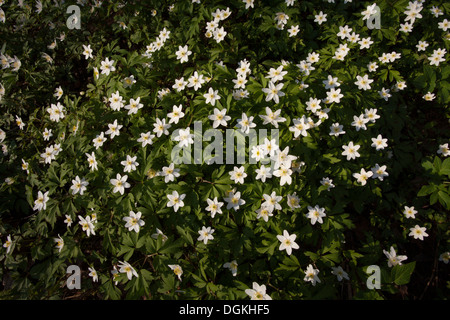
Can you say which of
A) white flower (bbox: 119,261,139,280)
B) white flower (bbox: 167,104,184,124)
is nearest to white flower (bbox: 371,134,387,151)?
white flower (bbox: 167,104,184,124)

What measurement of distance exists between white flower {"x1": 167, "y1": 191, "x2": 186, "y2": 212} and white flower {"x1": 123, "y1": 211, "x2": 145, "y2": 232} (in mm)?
296

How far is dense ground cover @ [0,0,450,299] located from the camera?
7.81ft

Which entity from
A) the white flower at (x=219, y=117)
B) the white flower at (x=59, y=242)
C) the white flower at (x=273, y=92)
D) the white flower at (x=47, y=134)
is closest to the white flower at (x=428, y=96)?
the white flower at (x=273, y=92)

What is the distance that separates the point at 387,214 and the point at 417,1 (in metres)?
2.54

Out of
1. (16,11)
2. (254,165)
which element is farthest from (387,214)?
(16,11)

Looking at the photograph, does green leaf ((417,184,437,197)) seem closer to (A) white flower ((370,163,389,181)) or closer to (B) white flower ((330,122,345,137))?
(A) white flower ((370,163,389,181))

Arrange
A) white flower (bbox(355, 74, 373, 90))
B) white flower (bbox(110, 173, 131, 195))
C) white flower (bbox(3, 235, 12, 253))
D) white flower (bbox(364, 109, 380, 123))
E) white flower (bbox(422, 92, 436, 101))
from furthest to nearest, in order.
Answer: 1. white flower (bbox(422, 92, 436, 101))
2. white flower (bbox(3, 235, 12, 253))
3. white flower (bbox(355, 74, 373, 90))
4. white flower (bbox(364, 109, 380, 123))
5. white flower (bbox(110, 173, 131, 195))

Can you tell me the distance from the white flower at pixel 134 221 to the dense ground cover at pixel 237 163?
17 millimetres

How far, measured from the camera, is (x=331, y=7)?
371 cm

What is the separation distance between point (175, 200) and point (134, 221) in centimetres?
42

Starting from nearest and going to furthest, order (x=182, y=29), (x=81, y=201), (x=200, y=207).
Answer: (x=200, y=207), (x=81, y=201), (x=182, y=29)

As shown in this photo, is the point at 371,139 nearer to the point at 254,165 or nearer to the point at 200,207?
the point at 254,165

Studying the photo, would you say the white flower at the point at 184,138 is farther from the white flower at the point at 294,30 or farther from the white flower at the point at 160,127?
the white flower at the point at 294,30

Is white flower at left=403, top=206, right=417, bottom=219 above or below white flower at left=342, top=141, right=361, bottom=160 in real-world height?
below
